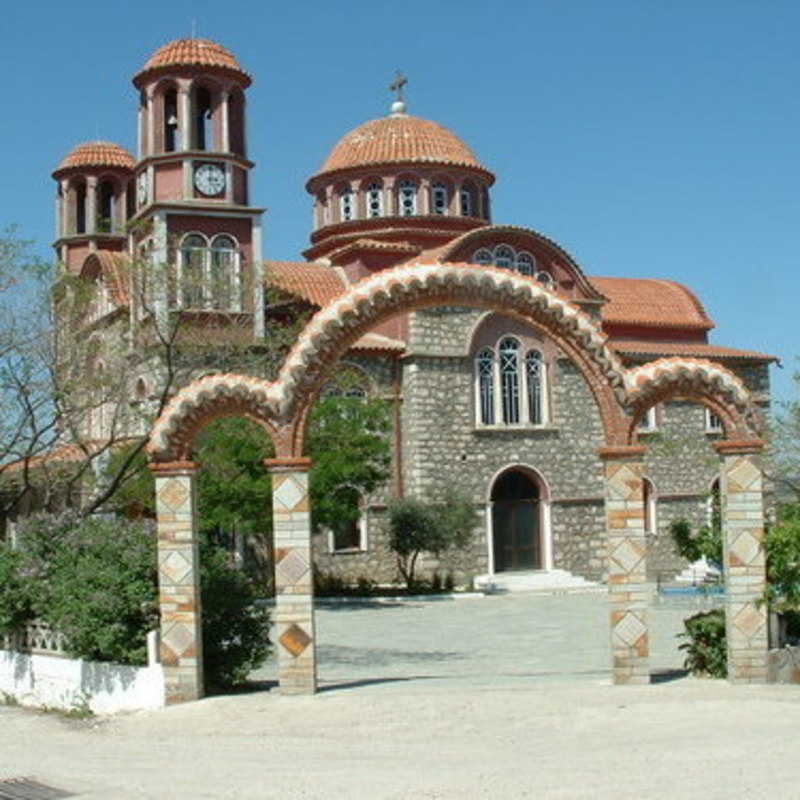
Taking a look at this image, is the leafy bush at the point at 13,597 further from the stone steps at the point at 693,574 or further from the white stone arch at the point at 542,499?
the stone steps at the point at 693,574

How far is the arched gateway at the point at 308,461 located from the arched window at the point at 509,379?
64.9ft

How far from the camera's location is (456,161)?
118ft

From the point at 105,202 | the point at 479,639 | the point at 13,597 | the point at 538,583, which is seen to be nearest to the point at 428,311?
the point at 538,583

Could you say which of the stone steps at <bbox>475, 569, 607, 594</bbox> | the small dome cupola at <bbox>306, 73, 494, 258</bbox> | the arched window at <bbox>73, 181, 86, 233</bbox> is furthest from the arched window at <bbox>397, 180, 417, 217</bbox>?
the stone steps at <bbox>475, 569, 607, 594</bbox>

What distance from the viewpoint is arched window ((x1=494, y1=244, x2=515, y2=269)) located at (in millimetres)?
32438

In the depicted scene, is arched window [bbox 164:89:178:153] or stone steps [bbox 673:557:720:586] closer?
arched window [bbox 164:89:178:153]

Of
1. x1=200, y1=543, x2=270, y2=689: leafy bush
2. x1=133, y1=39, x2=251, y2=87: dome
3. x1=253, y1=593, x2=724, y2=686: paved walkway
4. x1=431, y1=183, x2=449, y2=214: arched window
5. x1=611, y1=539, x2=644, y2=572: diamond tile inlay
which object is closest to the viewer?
x1=611, y1=539, x2=644, y2=572: diamond tile inlay

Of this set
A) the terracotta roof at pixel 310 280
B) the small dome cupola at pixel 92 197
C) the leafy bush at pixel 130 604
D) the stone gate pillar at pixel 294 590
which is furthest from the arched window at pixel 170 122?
the stone gate pillar at pixel 294 590

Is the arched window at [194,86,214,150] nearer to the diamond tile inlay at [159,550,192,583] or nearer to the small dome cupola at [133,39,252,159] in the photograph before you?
the small dome cupola at [133,39,252,159]

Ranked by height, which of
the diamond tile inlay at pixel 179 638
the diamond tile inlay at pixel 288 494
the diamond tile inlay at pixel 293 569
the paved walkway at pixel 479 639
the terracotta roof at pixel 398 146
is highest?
the terracotta roof at pixel 398 146

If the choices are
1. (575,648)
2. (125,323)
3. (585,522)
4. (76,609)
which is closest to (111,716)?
(76,609)

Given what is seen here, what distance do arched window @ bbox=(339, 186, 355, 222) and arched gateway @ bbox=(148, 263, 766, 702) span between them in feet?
80.0

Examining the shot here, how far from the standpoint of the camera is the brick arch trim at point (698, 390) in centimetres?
1197

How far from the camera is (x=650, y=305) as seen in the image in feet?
124
